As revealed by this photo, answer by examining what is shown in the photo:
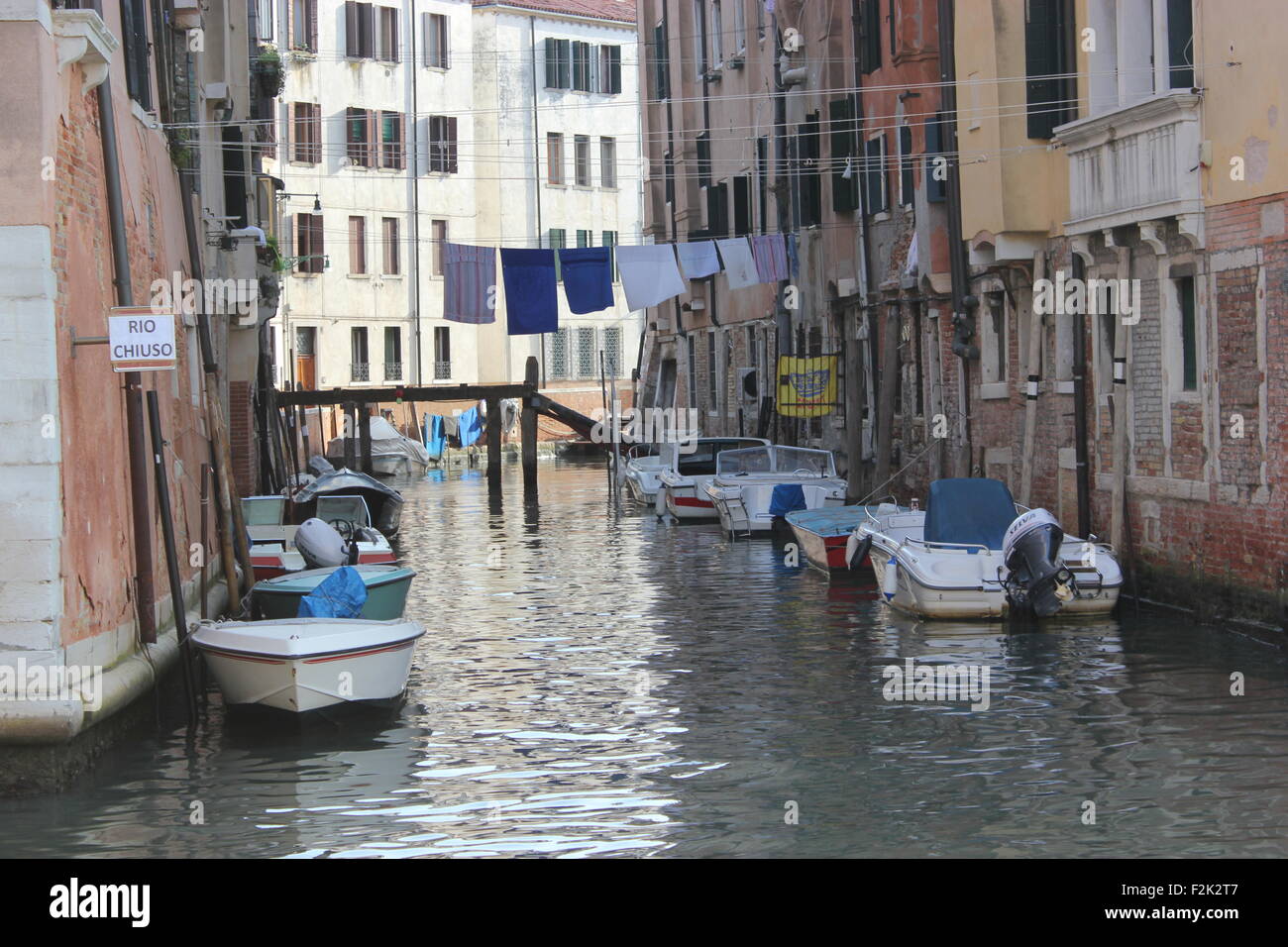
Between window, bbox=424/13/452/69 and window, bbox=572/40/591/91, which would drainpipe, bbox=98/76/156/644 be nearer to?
window, bbox=424/13/452/69

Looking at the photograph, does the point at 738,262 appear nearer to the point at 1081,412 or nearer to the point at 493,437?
the point at 493,437

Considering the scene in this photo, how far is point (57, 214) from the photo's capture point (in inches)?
388

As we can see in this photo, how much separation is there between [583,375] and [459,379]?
5.09m

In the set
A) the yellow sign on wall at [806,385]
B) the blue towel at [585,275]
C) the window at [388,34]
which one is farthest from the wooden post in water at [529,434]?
the window at [388,34]

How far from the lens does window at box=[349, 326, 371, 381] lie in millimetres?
48188

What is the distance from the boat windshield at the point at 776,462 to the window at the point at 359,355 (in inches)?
927

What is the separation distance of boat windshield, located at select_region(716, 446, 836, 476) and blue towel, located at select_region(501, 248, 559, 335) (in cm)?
393

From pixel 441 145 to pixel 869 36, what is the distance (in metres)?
26.7

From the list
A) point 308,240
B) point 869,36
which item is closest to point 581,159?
point 308,240

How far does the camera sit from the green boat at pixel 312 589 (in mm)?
13633
